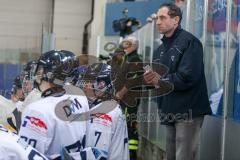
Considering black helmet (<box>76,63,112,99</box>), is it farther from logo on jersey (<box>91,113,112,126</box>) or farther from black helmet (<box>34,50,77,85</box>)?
black helmet (<box>34,50,77,85</box>)

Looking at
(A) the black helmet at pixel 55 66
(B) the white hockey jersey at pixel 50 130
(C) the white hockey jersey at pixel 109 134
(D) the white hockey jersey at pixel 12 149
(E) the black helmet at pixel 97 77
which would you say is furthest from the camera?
(E) the black helmet at pixel 97 77

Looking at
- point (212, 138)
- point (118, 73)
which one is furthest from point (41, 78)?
point (118, 73)

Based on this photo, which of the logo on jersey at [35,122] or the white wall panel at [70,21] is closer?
the logo on jersey at [35,122]

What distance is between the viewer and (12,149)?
143cm

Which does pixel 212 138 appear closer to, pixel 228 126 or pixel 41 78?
pixel 228 126

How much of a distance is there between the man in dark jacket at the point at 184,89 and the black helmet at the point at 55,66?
0.94 meters

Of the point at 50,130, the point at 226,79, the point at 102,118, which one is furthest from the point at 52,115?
the point at 226,79

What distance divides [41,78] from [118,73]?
2178 mm

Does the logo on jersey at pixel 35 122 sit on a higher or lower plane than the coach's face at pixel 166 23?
lower

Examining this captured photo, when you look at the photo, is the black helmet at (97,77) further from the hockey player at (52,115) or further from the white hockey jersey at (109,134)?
the hockey player at (52,115)

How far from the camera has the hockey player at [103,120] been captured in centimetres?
272

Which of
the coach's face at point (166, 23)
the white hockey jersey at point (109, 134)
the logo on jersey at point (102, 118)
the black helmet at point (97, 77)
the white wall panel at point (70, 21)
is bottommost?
the white hockey jersey at point (109, 134)

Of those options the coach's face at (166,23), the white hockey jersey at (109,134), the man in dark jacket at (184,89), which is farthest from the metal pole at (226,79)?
the white hockey jersey at (109,134)

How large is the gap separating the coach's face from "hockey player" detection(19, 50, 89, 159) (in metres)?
1.04
